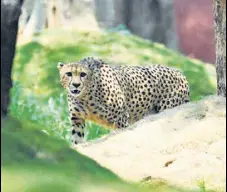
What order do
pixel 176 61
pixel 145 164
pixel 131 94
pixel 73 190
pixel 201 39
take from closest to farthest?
1. pixel 73 190
2. pixel 145 164
3. pixel 131 94
4. pixel 176 61
5. pixel 201 39

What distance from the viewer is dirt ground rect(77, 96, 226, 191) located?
574 centimetres

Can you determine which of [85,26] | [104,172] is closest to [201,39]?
[85,26]

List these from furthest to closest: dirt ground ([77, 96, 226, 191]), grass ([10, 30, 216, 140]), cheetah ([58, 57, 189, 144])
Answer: grass ([10, 30, 216, 140]), cheetah ([58, 57, 189, 144]), dirt ground ([77, 96, 226, 191])

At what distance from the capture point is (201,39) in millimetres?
16766

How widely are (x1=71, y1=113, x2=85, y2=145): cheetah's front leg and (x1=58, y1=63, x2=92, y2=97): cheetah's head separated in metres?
0.24

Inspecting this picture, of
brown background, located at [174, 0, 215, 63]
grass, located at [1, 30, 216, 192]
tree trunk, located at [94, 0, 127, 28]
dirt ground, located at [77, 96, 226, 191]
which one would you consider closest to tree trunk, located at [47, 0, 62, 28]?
tree trunk, located at [94, 0, 127, 28]

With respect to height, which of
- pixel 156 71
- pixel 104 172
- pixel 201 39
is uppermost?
pixel 104 172

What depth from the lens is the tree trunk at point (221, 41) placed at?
7.19m

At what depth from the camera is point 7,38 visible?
3912mm

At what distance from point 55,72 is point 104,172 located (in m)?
8.71

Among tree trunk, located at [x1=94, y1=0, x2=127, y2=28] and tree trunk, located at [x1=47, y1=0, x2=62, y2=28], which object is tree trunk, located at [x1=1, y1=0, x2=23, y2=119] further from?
tree trunk, located at [x1=94, y1=0, x2=127, y2=28]

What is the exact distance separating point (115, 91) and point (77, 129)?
516mm

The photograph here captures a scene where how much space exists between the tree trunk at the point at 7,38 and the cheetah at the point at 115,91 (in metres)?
3.91

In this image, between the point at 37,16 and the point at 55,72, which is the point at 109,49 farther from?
the point at 37,16
